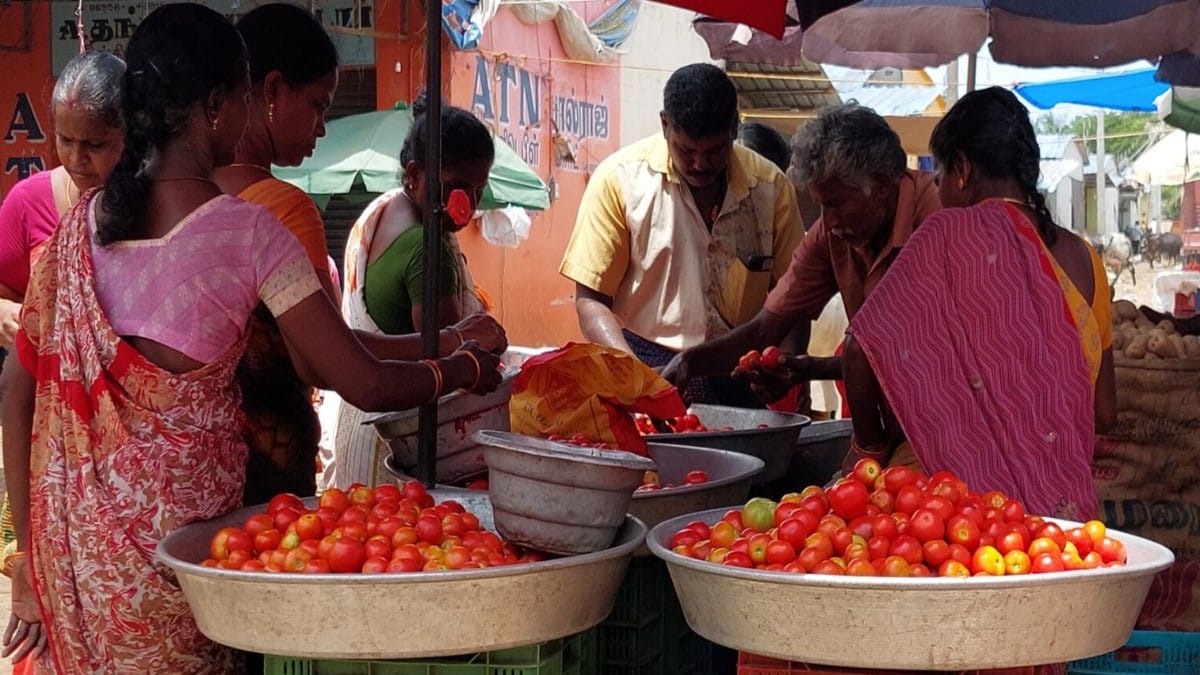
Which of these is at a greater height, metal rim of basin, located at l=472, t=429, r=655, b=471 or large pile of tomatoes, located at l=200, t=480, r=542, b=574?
metal rim of basin, located at l=472, t=429, r=655, b=471

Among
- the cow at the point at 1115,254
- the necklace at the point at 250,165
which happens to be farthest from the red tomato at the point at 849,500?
the cow at the point at 1115,254

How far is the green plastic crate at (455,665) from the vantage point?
2.22 metres

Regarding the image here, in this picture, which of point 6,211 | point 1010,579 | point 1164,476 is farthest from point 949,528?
point 6,211

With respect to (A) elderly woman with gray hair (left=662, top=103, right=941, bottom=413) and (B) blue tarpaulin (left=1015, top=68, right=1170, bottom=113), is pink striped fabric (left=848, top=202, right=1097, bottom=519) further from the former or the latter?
(B) blue tarpaulin (left=1015, top=68, right=1170, bottom=113)

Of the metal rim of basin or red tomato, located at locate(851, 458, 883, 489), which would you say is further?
red tomato, located at locate(851, 458, 883, 489)

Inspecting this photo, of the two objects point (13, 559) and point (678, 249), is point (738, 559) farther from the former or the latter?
point (678, 249)

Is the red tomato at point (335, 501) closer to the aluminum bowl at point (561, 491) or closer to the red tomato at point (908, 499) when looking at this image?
the aluminum bowl at point (561, 491)

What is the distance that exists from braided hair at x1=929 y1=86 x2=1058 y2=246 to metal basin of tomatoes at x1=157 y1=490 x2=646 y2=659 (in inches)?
51.9

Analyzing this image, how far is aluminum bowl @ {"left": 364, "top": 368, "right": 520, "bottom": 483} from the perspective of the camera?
2873 millimetres

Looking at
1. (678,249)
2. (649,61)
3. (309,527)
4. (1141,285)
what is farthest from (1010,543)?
(1141,285)

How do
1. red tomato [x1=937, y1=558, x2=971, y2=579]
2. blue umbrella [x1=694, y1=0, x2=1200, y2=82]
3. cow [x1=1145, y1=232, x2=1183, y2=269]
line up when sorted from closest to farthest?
red tomato [x1=937, y1=558, x2=971, y2=579] → blue umbrella [x1=694, y1=0, x2=1200, y2=82] → cow [x1=1145, y1=232, x2=1183, y2=269]

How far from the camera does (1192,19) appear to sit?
20.1ft

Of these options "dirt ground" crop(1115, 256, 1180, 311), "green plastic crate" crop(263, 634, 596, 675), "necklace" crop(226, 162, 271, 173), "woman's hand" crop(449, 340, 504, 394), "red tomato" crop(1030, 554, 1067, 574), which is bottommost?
"dirt ground" crop(1115, 256, 1180, 311)

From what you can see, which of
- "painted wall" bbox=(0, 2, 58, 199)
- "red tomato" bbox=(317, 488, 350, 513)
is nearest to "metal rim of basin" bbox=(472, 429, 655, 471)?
"red tomato" bbox=(317, 488, 350, 513)
